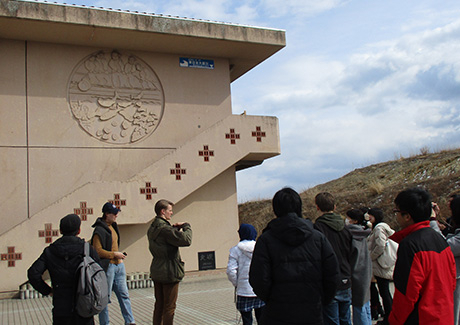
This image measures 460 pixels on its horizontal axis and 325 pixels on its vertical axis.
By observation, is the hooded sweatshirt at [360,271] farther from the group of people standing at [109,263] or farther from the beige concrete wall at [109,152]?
the beige concrete wall at [109,152]

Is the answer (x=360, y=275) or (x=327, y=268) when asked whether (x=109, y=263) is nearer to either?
(x=360, y=275)

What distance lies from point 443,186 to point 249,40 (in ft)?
29.6

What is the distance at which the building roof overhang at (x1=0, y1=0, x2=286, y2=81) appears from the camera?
40.1 feet

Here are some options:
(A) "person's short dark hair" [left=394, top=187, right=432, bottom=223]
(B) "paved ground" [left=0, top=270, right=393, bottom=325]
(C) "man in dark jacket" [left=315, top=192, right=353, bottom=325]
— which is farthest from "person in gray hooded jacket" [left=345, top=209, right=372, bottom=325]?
(B) "paved ground" [left=0, top=270, right=393, bottom=325]

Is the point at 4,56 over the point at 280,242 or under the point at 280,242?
over

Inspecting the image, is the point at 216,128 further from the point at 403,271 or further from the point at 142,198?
the point at 403,271

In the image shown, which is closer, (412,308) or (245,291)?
(412,308)

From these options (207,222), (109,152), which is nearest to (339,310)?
(207,222)

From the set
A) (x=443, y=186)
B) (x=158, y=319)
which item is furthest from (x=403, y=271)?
(x=443, y=186)

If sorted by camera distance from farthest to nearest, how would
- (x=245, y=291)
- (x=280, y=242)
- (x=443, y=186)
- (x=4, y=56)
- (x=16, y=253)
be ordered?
(x=443, y=186) < (x=4, y=56) < (x=16, y=253) < (x=245, y=291) < (x=280, y=242)

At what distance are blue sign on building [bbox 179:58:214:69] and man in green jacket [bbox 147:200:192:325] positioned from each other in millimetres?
9008

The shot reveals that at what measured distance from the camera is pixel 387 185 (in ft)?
77.9

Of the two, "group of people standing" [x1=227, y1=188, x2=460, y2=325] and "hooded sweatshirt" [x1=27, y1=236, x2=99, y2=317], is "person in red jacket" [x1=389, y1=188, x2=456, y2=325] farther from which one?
"hooded sweatshirt" [x1=27, y1=236, x2=99, y2=317]

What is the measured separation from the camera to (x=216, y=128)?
14.1 meters
